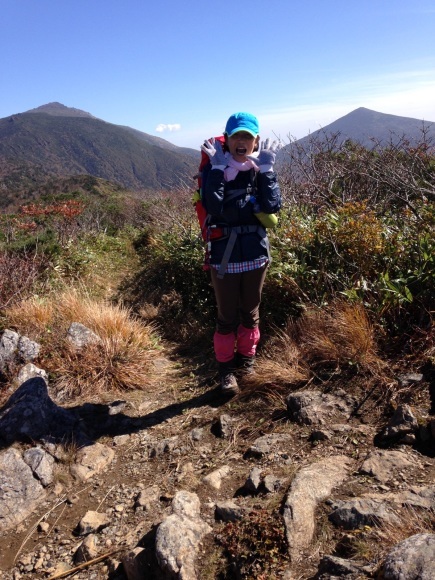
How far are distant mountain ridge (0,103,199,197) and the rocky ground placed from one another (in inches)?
4563

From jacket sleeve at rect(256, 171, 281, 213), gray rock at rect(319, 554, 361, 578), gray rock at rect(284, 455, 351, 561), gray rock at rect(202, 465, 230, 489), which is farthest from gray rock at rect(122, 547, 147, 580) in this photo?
jacket sleeve at rect(256, 171, 281, 213)

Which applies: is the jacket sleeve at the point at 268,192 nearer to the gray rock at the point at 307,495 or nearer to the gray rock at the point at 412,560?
the gray rock at the point at 307,495

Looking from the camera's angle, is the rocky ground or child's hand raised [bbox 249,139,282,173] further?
child's hand raised [bbox 249,139,282,173]

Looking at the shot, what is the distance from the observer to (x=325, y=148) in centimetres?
892

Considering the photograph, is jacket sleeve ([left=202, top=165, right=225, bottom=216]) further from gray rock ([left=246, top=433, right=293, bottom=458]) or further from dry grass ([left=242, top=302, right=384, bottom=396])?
gray rock ([left=246, top=433, right=293, bottom=458])

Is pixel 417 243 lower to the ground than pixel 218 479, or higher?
higher

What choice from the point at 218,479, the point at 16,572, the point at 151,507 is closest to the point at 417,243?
the point at 218,479

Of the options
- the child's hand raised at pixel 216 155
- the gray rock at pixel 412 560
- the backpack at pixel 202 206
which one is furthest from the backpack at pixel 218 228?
the gray rock at pixel 412 560

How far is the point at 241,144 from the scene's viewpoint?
120 inches

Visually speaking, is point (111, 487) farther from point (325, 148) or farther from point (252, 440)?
point (325, 148)

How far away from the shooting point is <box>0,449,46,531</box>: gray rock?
8.56ft

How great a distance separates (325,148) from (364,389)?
6886mm

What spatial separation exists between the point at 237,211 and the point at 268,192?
0.26 meters

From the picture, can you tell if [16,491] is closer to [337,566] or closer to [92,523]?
[92,523]
